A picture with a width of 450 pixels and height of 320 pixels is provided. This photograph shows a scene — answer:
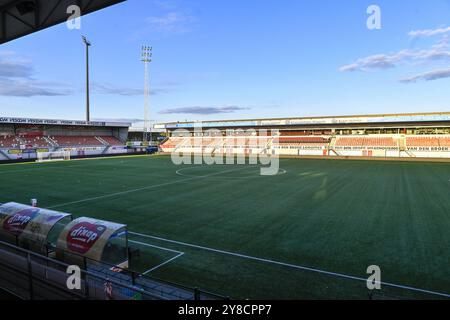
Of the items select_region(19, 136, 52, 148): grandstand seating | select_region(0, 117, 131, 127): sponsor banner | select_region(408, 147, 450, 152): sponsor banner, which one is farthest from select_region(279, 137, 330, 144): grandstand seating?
select_region(19, 136, 52, 148): grandstand seating

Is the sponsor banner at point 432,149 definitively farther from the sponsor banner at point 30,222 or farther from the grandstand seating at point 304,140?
the sponsor banner at point 30,222

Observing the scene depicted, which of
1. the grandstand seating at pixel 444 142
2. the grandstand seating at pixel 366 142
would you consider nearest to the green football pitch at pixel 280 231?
the grandstand seating at pixel 444 142

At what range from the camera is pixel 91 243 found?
809cm

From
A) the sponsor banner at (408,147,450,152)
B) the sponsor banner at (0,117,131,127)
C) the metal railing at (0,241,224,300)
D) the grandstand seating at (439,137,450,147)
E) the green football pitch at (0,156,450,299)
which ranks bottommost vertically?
the green football pitch at (0,156,450,299)

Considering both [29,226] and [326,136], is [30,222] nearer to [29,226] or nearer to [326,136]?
[29,226]

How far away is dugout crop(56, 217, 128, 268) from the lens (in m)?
8.03

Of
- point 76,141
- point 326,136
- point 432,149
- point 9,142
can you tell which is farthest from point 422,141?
point 9,142

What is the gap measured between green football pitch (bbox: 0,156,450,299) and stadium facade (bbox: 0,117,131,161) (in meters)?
32.3

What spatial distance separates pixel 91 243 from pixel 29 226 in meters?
2.69

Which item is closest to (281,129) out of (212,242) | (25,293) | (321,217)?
(321,217)

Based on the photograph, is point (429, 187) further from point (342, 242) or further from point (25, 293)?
point (25, 293)

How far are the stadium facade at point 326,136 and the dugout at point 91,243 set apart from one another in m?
50.8

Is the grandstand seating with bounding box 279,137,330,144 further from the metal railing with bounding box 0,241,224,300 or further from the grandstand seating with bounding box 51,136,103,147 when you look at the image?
the metal railing with bounding box 0,241,224,300
